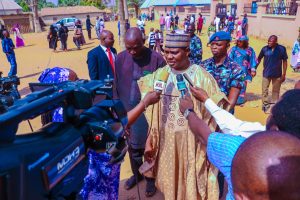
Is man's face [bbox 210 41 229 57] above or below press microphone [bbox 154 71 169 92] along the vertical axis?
above

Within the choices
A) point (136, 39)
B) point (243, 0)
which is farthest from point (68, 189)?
point (243, 0)

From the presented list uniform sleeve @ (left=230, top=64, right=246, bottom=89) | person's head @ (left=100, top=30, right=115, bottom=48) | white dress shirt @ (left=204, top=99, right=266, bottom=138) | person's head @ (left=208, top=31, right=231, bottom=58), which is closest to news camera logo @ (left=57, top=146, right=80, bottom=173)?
white dress shirt @ (left=204, top=99, right=266, bottom=138)

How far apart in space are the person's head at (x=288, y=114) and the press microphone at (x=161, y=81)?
3.34ft

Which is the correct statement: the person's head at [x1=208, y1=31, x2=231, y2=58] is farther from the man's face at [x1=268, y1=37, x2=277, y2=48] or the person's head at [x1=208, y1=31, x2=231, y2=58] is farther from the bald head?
the man's face at [x1=268, y1=37, x2=277, y2=48]

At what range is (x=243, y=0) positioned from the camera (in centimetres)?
2052

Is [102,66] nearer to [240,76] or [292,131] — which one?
[240,76]

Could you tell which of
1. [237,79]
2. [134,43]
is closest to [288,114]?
[237,79]

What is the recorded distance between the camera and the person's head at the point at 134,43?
3.11 meters

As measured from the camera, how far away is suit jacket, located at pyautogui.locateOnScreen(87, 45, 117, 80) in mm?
3850

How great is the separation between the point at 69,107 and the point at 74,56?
14.5m

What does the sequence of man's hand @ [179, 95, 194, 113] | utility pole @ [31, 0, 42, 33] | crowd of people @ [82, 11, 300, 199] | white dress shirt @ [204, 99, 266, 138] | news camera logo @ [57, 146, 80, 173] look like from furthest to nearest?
utility pole @ [31, 0, 42, 33] < man's hand @ [179, 95, 194, 113] < white dress shirt @ [204, 99, 266, 138] < crowd of people @ [82, 11, 300, 199] < news camera logo @ [57, 146, 80, 173]

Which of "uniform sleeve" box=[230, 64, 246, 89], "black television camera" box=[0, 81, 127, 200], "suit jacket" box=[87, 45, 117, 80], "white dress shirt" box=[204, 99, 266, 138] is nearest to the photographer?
"black television camera" box=[0, 81, 127, 200]

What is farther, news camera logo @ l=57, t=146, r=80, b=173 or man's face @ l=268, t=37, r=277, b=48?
man's face @ l=268, t=37, r=277, b=48

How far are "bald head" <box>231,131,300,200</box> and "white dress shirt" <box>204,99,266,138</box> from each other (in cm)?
76
